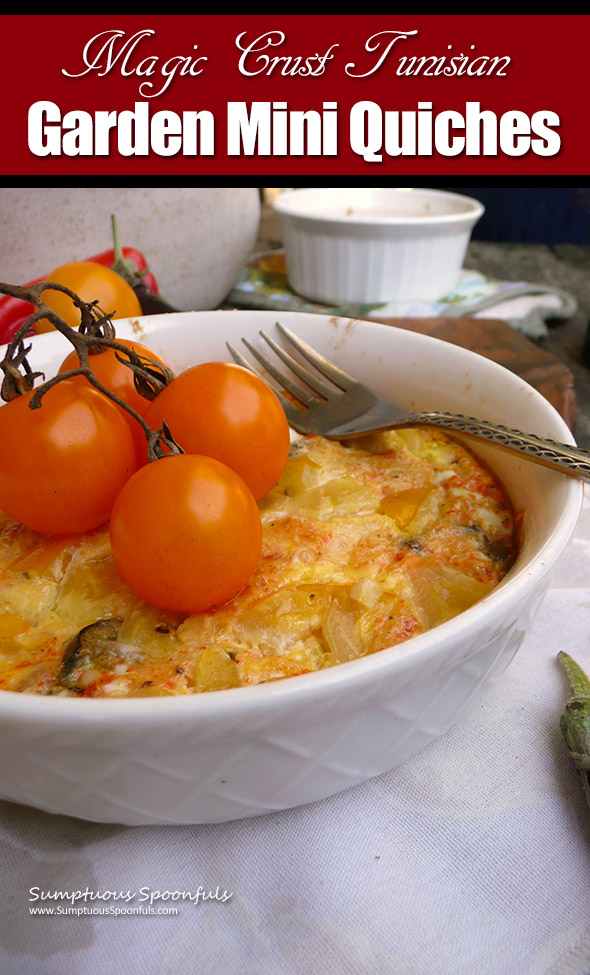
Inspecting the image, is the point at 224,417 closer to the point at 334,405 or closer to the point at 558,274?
the point at 334,405

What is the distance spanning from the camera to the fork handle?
4.00 feet

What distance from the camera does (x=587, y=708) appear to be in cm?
117

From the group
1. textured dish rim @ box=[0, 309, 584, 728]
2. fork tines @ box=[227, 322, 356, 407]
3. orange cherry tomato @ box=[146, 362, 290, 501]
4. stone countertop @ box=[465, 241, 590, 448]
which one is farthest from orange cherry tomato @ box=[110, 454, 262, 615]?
stone countertop @ box=[465, 241, 590, 448]

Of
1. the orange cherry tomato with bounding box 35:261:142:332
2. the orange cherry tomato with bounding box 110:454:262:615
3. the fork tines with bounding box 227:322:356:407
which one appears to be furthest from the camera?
the orange cherry tomato with bounding box 35:261:142:332

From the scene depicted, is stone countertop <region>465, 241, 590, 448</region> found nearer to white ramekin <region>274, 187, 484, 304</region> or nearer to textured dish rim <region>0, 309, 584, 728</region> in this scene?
white ramekin <region>274, 187, 484, 304</region>

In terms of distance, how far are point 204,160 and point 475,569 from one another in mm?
2397

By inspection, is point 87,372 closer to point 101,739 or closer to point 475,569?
point 101,739

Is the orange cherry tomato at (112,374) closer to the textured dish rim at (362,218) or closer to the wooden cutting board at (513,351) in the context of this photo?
the wooden cutting board at (513,351)

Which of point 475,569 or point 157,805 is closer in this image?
point 157,805

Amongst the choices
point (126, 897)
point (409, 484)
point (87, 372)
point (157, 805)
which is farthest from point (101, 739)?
point (409, 484)

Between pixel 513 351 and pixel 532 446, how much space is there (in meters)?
1.42

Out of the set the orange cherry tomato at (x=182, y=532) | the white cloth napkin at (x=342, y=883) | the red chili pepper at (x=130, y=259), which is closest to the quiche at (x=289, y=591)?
the orange cherry tomato at (x=182, y=532)

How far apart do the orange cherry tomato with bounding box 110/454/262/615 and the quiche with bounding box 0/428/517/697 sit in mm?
81

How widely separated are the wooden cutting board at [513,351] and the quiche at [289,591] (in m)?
0.90
